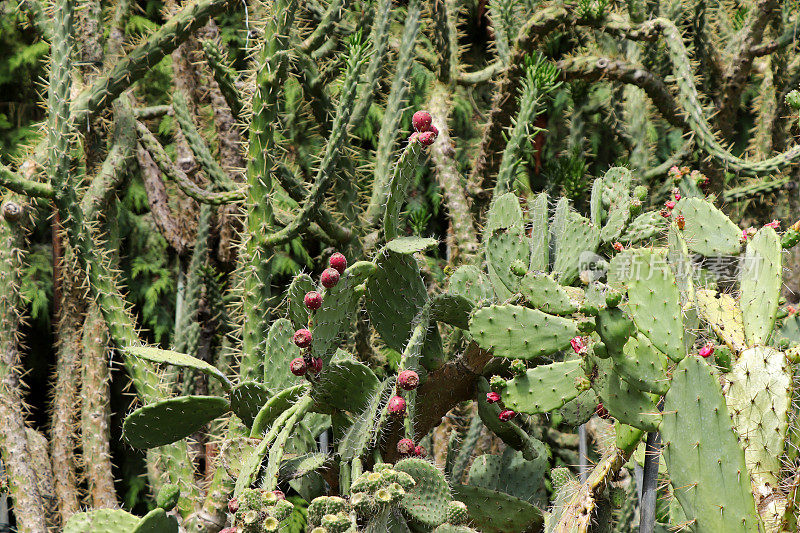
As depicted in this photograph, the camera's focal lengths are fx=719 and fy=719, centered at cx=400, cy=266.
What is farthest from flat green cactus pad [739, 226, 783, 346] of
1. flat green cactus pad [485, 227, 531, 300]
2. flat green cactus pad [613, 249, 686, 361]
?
flat green cactus pad [485, 227, 531, 300]

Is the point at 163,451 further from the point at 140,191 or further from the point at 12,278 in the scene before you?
the point at 140,191

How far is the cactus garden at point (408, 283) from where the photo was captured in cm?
152

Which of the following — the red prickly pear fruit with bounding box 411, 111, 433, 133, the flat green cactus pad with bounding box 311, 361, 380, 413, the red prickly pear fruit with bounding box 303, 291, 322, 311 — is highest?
the red prickly pear fruit with bounding box 411, 111, 433, 133

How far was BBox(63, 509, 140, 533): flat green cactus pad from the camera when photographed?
158 centimetres

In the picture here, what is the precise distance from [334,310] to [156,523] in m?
0.60

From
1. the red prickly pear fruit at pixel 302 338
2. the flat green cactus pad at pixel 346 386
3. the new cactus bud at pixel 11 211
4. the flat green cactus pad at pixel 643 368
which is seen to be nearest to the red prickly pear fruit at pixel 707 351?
the flat green cactus pad at pixel 643 368

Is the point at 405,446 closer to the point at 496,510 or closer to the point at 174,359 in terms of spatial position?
the point at 496,510

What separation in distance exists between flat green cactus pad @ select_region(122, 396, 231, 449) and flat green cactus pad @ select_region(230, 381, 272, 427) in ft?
0.09

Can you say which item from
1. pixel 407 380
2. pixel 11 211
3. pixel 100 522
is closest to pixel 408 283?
pixel 407 380

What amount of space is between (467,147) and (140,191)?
1.75 meters

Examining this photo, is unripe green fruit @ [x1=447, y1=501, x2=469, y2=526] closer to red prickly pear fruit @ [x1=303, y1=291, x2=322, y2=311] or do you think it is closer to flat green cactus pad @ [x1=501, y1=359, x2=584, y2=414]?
flat green cactus pad @ [x1=501, y1=359, x2=584, y2=414]

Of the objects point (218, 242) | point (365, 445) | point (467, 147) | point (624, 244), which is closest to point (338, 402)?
point (365, 445)

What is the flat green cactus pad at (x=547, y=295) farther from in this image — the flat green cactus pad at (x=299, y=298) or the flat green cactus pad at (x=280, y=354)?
the flat green cactus pad at (x=280, y=354)

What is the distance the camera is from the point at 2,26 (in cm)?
383
